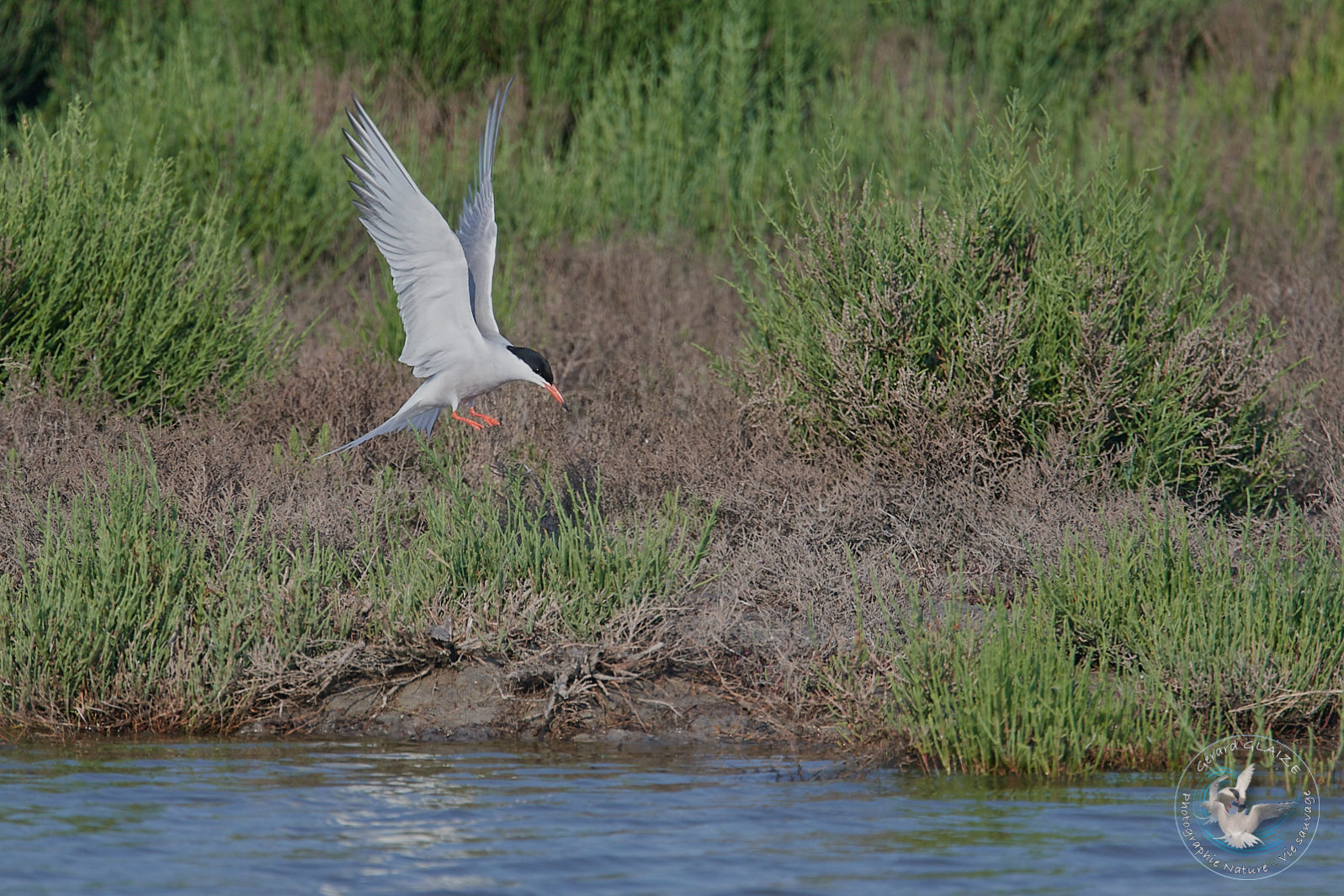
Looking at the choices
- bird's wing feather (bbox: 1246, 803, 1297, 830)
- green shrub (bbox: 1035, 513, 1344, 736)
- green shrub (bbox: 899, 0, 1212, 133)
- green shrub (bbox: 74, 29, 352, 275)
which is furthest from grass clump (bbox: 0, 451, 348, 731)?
green shrub (bbox: 899, 0, 1212, 133)

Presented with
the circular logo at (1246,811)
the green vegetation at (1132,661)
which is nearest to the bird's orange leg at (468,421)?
the green vegetation at (1132,661)

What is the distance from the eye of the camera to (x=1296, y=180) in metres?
11.2

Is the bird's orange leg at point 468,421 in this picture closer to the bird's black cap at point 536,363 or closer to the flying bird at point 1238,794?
the bird's black cap at point 536,363

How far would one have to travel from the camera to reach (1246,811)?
4.42 m

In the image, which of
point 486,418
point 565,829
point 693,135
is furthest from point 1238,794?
point 693,135

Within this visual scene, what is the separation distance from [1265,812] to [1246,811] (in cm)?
5

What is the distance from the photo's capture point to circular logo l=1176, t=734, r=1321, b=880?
4.29 m

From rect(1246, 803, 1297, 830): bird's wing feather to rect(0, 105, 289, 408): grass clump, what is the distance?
16.6 feet

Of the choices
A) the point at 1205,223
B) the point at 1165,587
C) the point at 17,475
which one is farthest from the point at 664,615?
the point at 1205,223

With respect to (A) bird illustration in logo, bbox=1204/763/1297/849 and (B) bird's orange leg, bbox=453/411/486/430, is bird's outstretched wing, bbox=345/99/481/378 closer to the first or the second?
(B) bird's orange leg, bbox=453/411/486/430

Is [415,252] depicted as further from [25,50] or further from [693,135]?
[25,50]

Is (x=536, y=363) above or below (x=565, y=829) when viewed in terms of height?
above

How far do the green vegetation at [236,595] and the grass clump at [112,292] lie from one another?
165 cm

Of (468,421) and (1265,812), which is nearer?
(1265,812)
